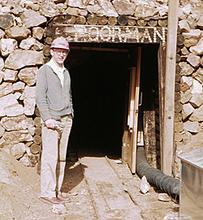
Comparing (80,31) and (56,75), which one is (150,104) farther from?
(56,75)

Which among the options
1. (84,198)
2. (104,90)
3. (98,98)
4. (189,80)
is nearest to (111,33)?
(189,80)

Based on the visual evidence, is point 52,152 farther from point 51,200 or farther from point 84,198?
point 84,198

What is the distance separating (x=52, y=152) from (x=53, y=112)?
512mm

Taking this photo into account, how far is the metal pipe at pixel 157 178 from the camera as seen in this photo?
495 centimetres

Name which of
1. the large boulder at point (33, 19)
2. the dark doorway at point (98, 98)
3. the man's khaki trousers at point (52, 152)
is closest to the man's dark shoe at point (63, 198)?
the man's khaki trousers at point (52, 152)

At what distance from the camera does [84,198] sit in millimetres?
5195

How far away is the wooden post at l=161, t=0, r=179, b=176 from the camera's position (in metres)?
5.82

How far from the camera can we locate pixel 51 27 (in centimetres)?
570

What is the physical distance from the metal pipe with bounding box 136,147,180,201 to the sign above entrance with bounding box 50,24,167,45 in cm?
209

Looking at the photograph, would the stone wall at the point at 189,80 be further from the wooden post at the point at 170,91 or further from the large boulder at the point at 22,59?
the large boulder at the point at 22,59

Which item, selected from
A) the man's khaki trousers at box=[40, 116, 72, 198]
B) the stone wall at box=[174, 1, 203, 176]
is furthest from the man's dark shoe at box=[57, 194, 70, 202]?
the stone wall at box=[174, 1, 203, 176]

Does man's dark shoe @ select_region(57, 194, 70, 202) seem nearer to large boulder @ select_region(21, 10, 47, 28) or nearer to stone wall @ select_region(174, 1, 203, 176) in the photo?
stone wall @ select_region(174, 1, 203, 176)

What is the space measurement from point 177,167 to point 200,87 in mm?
1461

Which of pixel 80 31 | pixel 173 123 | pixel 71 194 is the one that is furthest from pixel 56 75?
pixel 173 123
